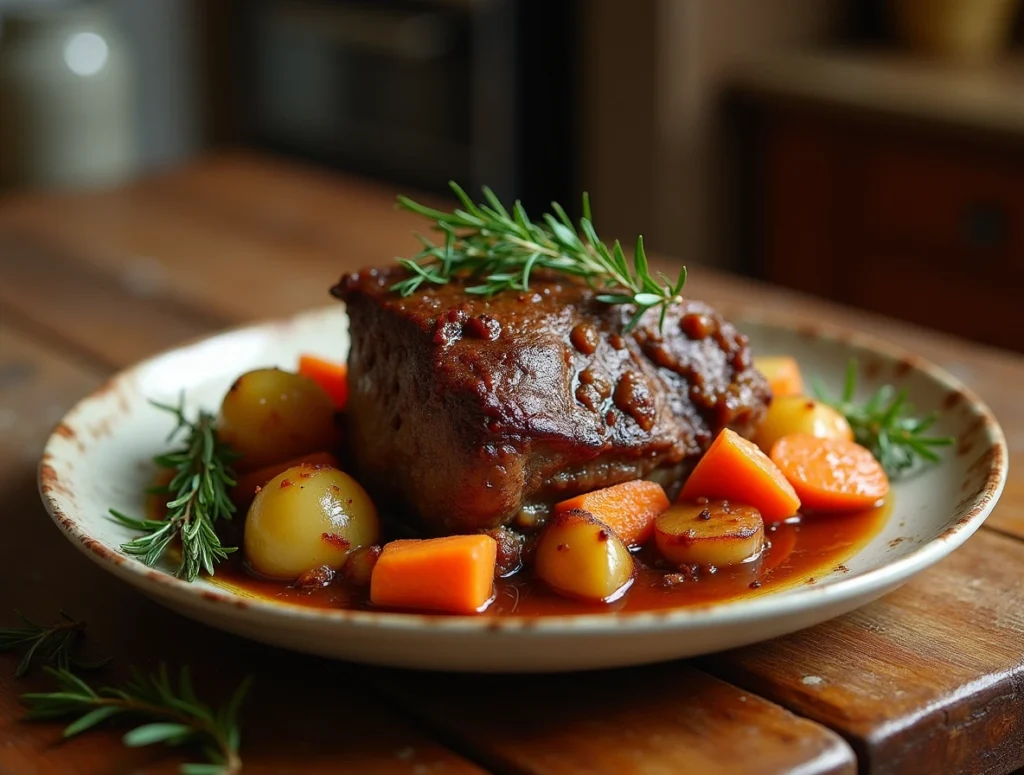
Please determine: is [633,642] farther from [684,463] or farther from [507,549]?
[684,463]

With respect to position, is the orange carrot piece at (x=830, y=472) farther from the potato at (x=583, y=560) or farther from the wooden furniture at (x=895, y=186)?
the wooden furniture at (x=895, y=186)

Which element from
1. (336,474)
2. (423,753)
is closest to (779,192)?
(336,474)

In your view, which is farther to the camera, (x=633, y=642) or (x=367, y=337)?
(x=367, y=337)

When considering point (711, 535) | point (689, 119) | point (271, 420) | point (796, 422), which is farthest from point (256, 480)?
point (689, 119)

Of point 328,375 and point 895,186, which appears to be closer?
point 328,375

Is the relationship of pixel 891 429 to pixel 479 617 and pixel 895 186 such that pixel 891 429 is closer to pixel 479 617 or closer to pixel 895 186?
pixel 479 617

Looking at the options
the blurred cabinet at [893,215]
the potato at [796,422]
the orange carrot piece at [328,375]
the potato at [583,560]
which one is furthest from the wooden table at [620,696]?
the blurred cabinet at [893,215]

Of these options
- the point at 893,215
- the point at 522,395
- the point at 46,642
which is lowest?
the point at 893,215
